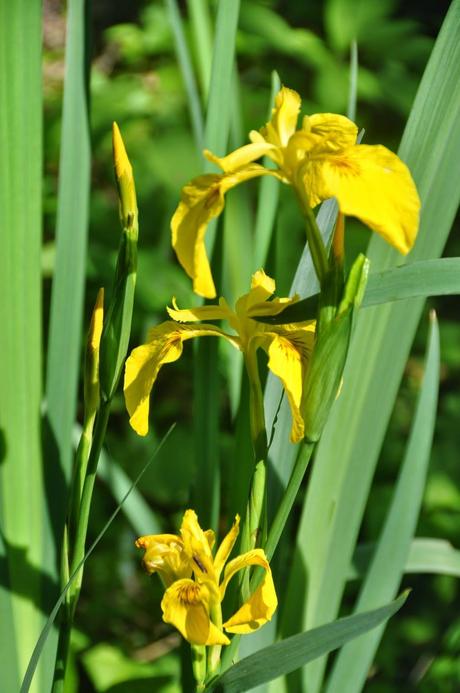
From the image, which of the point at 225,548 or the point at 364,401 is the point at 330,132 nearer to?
the point at 225,548

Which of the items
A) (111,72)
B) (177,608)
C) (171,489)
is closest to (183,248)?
(177,608)

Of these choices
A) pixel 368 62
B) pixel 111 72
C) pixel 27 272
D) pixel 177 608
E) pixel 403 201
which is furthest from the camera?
pixel 111 72

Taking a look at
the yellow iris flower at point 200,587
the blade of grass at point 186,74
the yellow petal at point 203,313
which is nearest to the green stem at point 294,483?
the yellow iris flower at point 200,587

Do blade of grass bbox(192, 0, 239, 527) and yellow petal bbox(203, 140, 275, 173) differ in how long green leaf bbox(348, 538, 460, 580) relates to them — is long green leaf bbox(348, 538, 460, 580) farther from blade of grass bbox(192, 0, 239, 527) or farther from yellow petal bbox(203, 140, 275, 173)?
yellow petal bbox(203, 140, 275, 173)

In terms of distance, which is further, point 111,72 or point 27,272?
point 111,72

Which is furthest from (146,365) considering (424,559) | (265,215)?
(424,559)

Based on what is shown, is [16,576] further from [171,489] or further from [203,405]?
[171,489]

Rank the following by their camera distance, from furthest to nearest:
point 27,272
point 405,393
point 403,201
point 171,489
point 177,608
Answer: point 405,393
point 171,489
point 27,272
point 177,608
point 403,201

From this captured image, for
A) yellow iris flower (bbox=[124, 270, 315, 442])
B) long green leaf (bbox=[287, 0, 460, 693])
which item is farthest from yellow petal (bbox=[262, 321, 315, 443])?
long green leaf (bbox=[287, 0, 460, 693])
